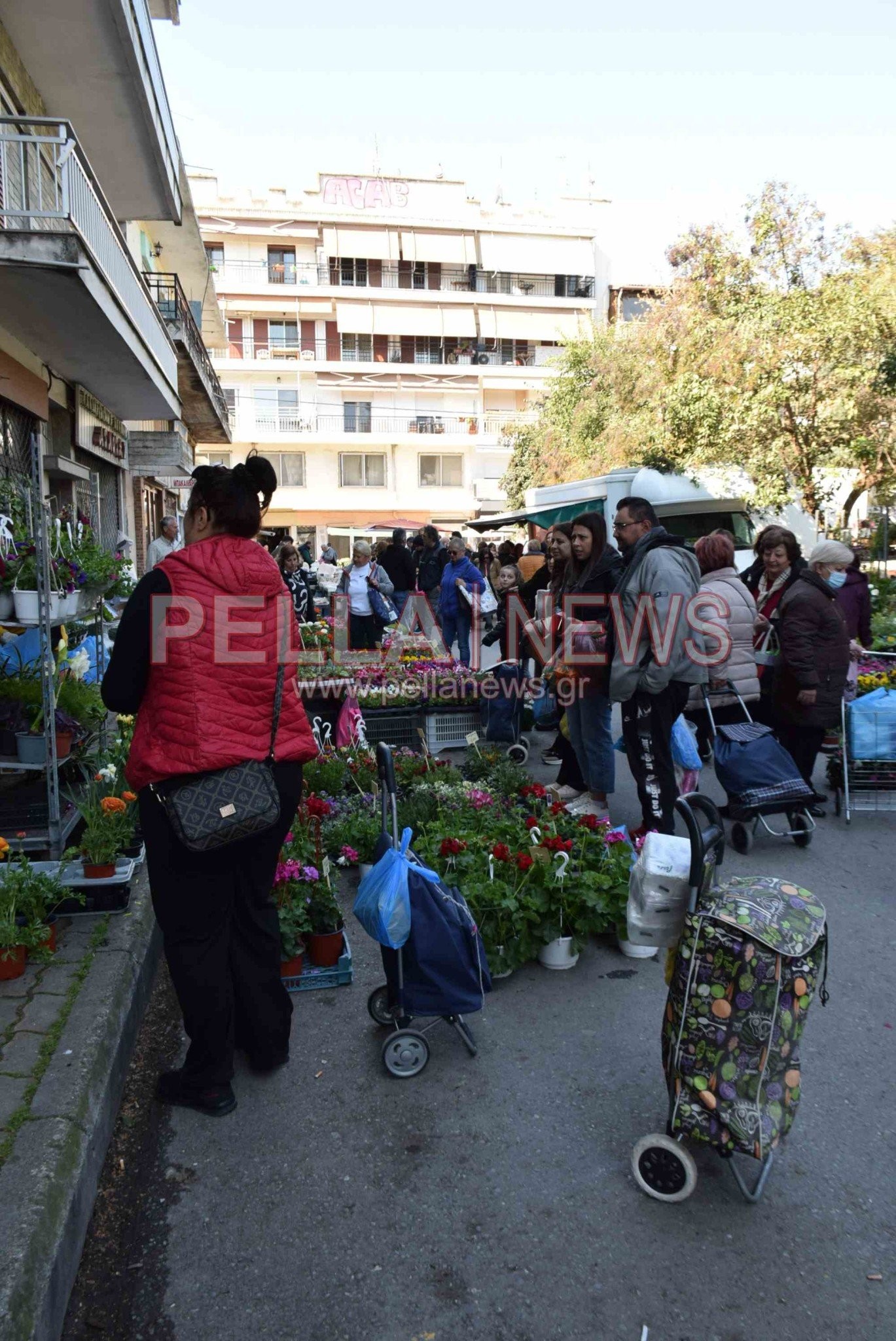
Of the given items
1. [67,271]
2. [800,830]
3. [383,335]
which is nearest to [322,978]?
[800,830]

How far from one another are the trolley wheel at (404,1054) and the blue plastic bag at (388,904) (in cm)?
35

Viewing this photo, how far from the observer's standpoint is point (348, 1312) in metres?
2.42

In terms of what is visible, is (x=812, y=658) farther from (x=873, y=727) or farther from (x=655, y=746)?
(x=655, y=746)

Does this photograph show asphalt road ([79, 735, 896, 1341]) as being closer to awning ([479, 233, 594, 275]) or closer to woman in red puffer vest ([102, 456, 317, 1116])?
woman in red puffer vest ([102, 456, 317, 1116])

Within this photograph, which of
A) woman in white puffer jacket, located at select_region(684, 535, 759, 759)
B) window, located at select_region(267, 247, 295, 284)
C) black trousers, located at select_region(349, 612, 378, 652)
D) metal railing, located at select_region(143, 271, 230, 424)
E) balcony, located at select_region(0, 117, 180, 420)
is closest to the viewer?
woman in white puffer jacket, located at select_region(684, 535, 759, 759)

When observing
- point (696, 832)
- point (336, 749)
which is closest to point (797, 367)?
point (336, 749)

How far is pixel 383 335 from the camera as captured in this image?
51.5m

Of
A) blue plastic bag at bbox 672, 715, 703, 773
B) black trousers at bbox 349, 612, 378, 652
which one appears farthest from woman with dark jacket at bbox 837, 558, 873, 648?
black trousers at bbox 349, 612, 378, 652

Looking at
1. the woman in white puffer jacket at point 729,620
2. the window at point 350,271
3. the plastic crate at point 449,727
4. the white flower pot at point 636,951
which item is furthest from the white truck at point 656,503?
the window at point 350,271

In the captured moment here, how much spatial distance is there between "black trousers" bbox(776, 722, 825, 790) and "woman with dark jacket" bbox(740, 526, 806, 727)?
23 centimetres

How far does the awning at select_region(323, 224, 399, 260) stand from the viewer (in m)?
50.0

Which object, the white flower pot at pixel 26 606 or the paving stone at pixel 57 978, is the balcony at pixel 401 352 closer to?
the white flower pot at pixel 26 606

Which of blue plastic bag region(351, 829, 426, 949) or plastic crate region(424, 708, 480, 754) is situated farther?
plastic crate region(424, 708, 480, 754)

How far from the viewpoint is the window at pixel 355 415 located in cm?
5116
